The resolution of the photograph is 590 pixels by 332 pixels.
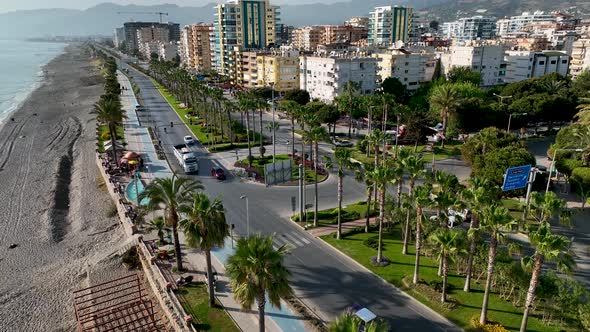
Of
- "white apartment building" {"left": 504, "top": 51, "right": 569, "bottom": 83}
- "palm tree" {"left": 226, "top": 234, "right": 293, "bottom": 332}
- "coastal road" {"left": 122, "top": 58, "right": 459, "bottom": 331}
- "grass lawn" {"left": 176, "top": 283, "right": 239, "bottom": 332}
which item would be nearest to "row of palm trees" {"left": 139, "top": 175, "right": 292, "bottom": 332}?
"palm tree" {"left": 226, "top": 234, "right": 293, "bottom": 332}

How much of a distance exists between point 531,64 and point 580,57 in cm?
1696

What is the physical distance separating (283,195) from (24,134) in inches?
2926

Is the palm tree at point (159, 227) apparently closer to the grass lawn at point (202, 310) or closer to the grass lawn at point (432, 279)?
the grass lawn at point (202, 310)

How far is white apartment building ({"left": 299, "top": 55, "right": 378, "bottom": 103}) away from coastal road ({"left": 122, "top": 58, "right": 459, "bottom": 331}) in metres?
57.6

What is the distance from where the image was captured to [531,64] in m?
131

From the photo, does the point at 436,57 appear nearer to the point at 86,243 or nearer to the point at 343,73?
the point at 343,73

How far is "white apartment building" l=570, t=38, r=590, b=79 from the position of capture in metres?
129

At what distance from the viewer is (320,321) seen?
93.8 feet

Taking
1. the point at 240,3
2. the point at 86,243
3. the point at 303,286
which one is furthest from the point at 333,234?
the point at 240,3

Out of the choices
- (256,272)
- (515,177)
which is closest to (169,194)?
(256,272)

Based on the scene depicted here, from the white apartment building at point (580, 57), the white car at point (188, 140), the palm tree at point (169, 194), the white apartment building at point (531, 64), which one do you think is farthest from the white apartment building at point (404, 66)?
the palm tree at point (169, 194)

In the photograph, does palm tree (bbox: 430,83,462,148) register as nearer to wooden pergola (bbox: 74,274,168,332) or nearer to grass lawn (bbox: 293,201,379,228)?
grass lawn (bbox: 293,201,379,228)

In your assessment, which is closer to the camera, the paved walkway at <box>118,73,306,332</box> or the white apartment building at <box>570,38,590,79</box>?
the paved walkway at <box>118,73,306,332</box>

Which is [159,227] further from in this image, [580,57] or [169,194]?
[580,57]
